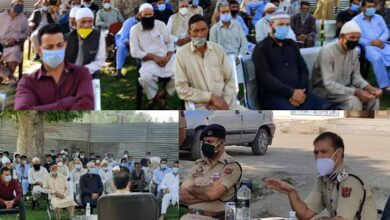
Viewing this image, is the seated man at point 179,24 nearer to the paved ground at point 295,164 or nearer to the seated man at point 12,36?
the paved ground at point 295,164

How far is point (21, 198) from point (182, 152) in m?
1.35

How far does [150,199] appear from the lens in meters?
4.71

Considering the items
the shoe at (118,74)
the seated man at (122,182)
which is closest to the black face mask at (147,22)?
the shoe at (118,74)

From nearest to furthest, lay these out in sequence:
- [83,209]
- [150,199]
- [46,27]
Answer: [150,199], [46,27], [83,209]

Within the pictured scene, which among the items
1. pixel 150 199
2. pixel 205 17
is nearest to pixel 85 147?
pixel 150 199

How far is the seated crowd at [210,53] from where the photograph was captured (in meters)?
5.10

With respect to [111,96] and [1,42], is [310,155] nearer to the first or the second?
[111,96]

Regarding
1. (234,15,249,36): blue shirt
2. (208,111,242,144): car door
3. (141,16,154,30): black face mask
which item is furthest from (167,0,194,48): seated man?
(208,111,242,144): car door

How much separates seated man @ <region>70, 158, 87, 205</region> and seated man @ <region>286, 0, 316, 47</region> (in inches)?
78.4

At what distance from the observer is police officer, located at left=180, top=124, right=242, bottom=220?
532 cm

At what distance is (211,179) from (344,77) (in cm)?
128

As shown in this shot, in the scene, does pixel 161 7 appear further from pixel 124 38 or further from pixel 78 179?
pixel 78 179

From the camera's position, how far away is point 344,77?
518 centimetres

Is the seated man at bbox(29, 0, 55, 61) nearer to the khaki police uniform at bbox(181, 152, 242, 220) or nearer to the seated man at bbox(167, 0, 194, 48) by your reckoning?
the seated man at bbox(167, 0, 194, 48)
